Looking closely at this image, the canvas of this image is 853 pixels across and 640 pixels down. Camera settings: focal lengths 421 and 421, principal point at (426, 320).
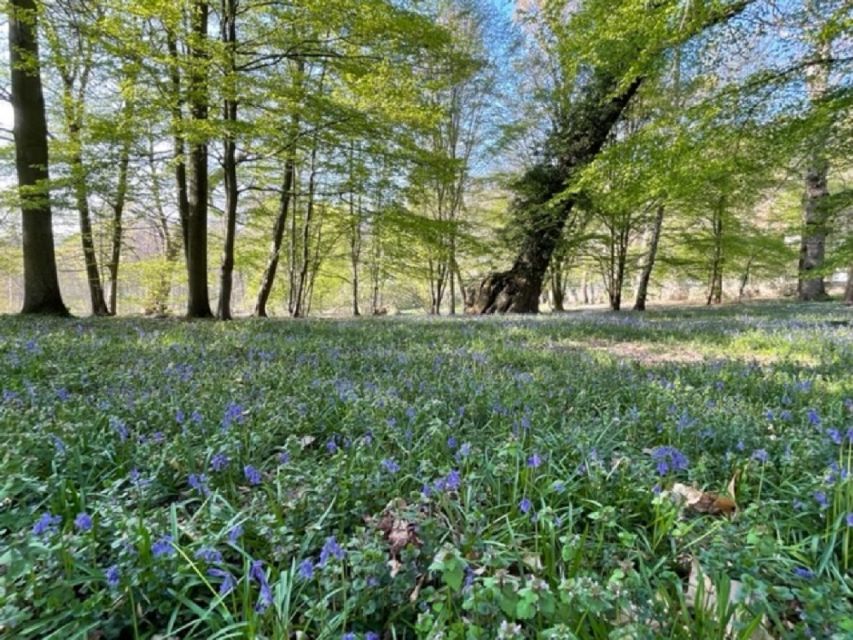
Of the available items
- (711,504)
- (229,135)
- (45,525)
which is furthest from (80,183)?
(711,504)

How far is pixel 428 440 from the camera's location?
216 centimetres

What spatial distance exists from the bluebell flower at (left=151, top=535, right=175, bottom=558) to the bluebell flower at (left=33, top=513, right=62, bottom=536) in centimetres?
29

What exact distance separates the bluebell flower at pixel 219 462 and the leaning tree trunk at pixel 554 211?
42.4 feet

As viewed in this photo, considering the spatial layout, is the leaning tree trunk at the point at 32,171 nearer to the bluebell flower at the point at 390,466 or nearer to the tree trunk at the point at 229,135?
the tree trunk at the point at 229,135

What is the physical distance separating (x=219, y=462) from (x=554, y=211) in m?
13.7

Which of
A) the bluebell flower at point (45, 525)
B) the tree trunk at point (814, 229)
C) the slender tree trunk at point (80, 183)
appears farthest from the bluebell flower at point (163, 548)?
the tree trunk at point (814, 229)

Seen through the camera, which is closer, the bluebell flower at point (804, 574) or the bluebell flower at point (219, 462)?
the bluebell flower at point (804, 574)

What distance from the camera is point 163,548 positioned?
1175 mm

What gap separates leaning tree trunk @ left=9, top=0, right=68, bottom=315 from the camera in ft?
26.8

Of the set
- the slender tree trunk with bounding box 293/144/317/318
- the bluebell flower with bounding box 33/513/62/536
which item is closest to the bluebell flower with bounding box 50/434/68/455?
the bluebell flower with bounding box 33/513/62/536

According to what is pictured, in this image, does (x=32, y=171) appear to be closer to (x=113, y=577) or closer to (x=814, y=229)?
(x=113, y=577)

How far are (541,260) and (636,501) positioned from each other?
13864 mm

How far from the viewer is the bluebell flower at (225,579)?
1109 mm

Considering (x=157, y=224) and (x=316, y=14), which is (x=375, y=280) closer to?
(x=157, y=224)
